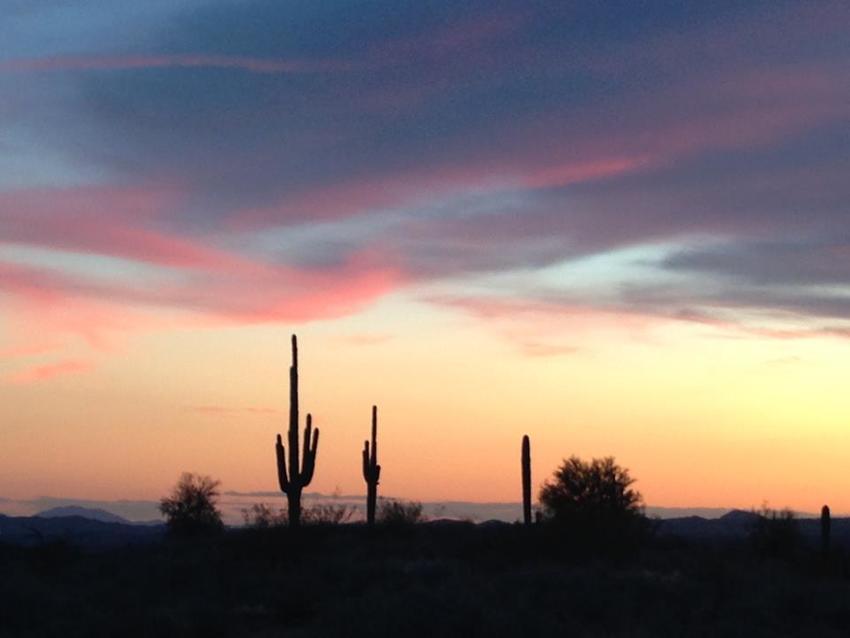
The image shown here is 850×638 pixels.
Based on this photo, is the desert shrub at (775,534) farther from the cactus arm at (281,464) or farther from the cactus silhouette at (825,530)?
the cactus arm at (281,464)

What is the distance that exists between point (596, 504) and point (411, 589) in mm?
24869

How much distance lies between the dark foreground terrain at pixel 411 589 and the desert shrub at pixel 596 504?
1.02 meters

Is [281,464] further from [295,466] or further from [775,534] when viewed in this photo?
[775,534]

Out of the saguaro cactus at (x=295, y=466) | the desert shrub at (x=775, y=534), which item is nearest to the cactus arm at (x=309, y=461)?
the saguaro cactus at (x=295, y=466)

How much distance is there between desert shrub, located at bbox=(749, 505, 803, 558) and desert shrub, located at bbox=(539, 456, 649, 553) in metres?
4.27

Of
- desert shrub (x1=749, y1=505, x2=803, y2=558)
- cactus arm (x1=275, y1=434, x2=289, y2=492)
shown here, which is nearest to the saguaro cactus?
cactus arm (x1=275, y1=434, x2=289, y2=492)

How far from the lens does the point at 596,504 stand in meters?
50.6

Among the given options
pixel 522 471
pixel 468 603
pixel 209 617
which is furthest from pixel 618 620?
pixel 522 471

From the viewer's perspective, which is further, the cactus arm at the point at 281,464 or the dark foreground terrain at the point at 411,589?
the cactus arm at the point at 281,464

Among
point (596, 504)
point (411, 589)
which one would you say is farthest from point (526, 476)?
point (411, 589)

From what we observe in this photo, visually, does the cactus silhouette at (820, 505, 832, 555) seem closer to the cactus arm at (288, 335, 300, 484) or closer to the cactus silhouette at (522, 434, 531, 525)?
the cactus silhouette at (522, 434, 531, 525)

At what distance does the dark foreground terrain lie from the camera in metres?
23.7

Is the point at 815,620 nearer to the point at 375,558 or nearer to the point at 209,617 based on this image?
the point at 209,617

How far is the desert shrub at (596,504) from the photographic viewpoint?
42.3m
